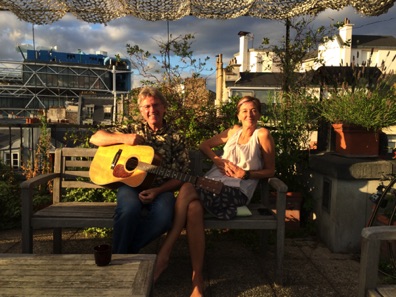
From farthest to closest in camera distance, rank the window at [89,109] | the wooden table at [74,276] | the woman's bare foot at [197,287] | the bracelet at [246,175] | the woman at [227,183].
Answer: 1. the window at [89,109]
2. the bracelet at [246,175]
3. the woman at [227,183]
4. the woman's bare foot at [197,287]
5. the wooden table at [74,276]

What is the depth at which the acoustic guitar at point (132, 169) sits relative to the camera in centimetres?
272

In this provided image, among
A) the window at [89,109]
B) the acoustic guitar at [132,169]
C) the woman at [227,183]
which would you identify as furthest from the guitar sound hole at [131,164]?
the window at [89,109]

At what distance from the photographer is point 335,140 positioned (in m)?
3.87

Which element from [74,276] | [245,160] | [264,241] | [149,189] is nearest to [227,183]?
[245,160]

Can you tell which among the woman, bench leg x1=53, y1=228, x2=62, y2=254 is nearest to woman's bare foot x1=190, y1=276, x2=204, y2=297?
the woman

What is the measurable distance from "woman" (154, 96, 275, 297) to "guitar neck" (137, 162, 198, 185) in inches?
2.6

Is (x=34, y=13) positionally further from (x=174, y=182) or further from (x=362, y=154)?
(x=362, y=154)

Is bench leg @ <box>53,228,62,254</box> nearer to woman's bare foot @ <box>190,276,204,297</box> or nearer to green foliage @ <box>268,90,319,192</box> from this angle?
woman's bare foot @ <box>190,276,204,297</box>

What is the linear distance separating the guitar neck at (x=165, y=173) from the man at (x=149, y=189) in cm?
10

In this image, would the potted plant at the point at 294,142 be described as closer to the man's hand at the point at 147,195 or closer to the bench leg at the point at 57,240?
the man's hand at the point at 147,195

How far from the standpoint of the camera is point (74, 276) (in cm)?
169

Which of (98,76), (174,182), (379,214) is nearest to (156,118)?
(174,182)

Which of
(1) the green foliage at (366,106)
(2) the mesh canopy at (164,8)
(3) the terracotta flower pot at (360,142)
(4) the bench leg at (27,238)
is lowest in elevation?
(4) the bench leg at (27,238)

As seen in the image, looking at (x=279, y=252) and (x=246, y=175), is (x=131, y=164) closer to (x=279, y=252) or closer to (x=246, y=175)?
(x=246, y=175)
